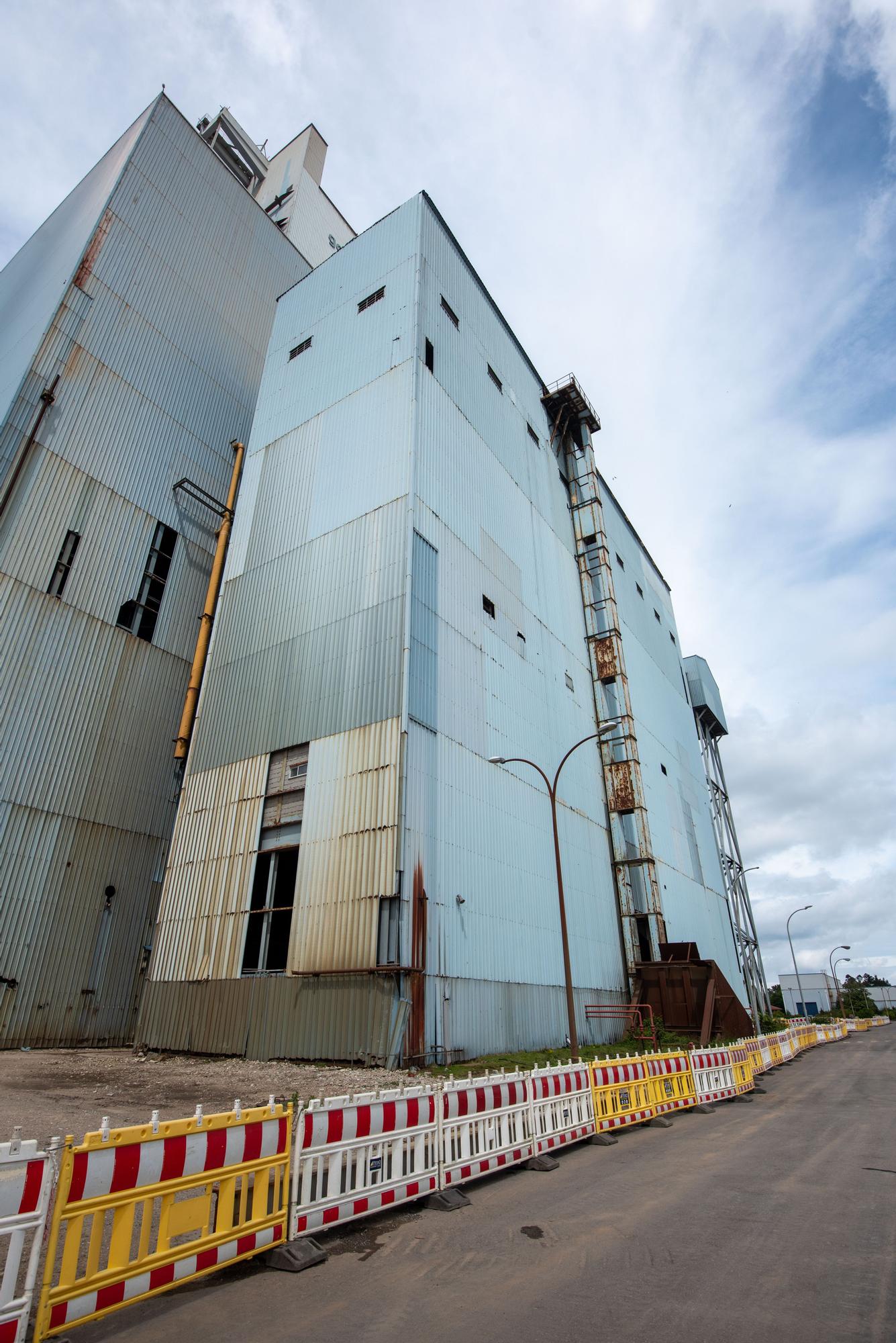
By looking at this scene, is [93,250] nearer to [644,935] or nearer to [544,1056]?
[544,1056]

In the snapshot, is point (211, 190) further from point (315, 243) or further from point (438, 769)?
point (438, 769)

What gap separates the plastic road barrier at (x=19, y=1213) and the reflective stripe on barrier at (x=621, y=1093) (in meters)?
9.11

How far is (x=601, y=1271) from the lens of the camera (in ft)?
16.8

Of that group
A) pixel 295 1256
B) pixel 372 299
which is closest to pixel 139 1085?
pixel 295 1256

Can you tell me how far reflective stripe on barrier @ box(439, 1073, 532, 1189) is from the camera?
7.51m

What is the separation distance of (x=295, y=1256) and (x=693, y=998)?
24464mm

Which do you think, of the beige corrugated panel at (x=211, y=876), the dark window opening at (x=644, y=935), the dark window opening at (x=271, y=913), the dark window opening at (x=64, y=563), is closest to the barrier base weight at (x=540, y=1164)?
the dark window opening at (x=271, y=913)

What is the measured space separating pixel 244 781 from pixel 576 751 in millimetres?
14771

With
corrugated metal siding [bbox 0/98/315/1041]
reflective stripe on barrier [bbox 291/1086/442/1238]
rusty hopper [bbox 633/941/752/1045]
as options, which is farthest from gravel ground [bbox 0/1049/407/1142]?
rusty hopper [bbox 633/941/752/1045]

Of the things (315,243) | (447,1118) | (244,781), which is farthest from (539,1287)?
(315,243)

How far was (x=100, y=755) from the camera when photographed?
23.8 m

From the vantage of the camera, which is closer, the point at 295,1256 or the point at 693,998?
the point at 295,1256

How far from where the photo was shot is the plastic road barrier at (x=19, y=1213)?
12.4ft

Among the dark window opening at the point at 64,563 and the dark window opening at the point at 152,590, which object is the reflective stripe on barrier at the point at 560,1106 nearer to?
the dark window opening at the point at 64,563
